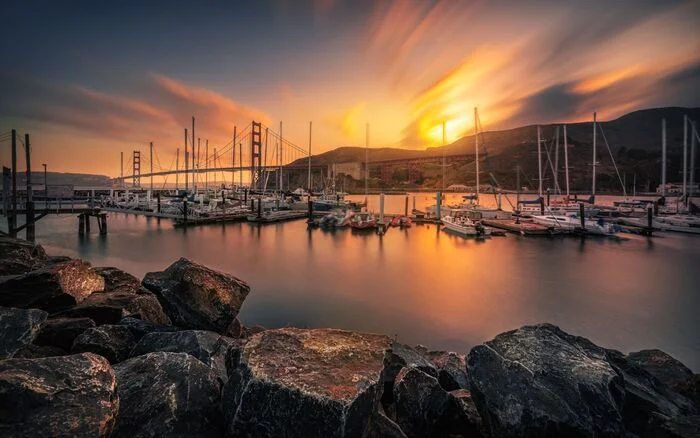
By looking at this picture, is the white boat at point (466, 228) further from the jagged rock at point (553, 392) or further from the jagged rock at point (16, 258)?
the jagged rock at point (16, 258)

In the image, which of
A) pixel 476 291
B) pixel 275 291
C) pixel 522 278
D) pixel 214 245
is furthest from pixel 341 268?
pixel 214 245

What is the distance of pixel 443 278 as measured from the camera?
18.7 m

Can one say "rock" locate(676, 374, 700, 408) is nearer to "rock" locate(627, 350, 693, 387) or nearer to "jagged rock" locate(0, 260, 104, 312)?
"rock" locate(627, 350, 693, 387)

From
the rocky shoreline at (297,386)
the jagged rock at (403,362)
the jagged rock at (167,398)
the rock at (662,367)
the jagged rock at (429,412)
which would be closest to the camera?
the rocky shoreline at (297,386)

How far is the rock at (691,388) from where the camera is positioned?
4.93 m

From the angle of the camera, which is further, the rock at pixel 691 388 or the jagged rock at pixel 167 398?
the rock at pixel 691 388

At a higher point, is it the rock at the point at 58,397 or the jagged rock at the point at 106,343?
the rock at the point at 58,397

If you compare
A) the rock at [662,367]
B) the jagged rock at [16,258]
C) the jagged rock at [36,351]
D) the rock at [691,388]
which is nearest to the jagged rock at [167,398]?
the jagged rock at [36,351]

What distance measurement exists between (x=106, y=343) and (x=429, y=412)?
436cm

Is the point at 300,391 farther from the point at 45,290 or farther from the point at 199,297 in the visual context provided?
the point at 45,290

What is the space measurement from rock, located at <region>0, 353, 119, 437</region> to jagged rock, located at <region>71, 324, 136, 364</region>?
5.74ft

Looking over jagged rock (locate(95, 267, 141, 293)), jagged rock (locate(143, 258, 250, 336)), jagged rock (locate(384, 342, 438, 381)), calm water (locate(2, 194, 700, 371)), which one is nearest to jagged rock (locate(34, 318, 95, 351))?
jagged rock (locate(143, 258, 250, 336))

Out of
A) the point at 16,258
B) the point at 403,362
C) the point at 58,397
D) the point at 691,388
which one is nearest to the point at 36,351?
the point at 58,397

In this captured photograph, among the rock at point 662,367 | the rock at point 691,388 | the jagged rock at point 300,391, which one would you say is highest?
the jagged rock at point 300,391
